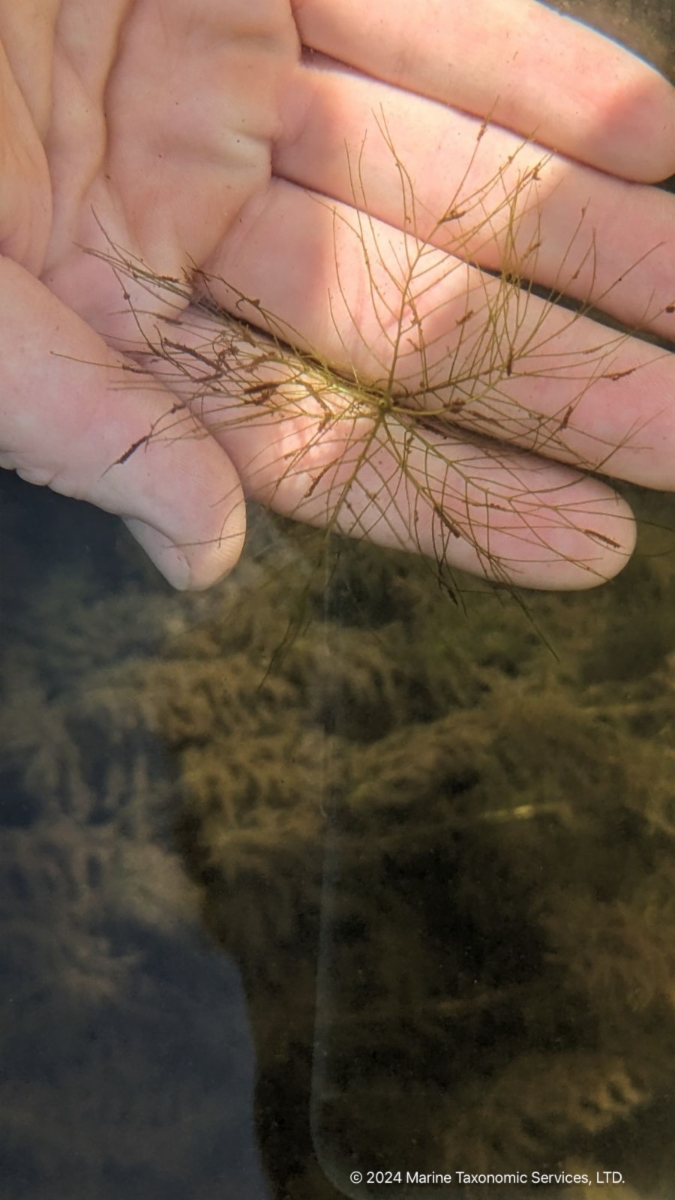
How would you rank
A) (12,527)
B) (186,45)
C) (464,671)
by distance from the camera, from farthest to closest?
1. (464,671)
2. (12,527)
3. (186,45)

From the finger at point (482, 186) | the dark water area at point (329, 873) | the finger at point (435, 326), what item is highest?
the finger at point (482, 186)

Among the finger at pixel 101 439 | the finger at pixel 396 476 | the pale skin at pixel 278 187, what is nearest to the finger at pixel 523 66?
the pale skin at pixel 278 187

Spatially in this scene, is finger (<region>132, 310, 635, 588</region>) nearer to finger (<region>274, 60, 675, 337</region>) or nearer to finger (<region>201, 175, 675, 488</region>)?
finger (<region>201, 175, 675, 488</region>)

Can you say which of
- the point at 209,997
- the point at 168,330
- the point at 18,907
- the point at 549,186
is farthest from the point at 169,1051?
the point at 549,186

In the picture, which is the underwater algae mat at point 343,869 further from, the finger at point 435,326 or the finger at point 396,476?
the finger at point 435,326

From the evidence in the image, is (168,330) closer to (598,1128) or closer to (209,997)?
(209,997)

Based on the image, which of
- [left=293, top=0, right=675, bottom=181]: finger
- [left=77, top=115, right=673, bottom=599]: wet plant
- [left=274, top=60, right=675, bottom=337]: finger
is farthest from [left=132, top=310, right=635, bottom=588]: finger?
[left=293, top=0, right=675, bottom=181]: finger
